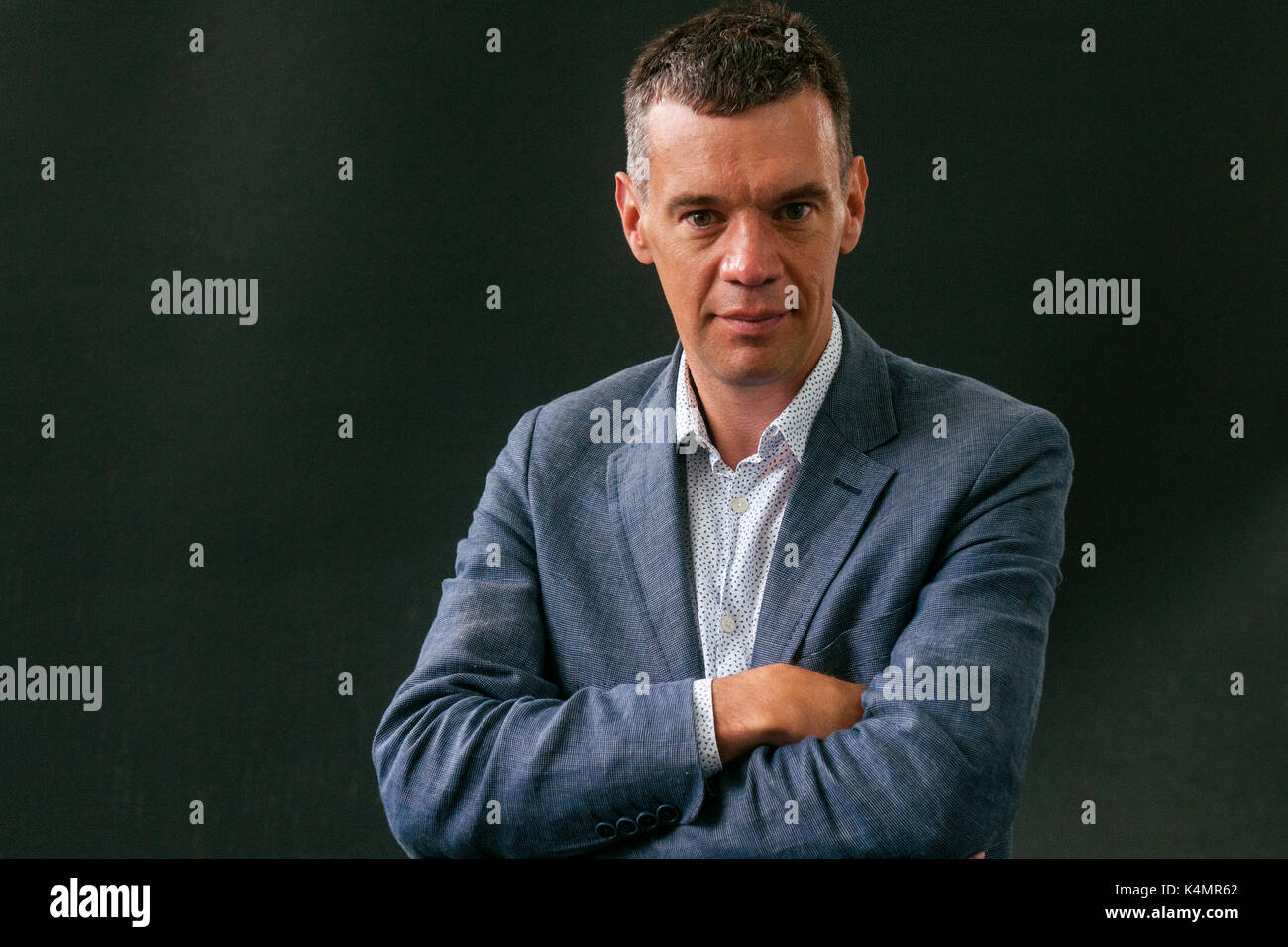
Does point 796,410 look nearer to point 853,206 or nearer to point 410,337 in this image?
point 853,206

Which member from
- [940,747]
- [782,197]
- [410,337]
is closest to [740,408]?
[782,197]

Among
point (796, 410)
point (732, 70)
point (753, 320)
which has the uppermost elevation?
point (732, 70)

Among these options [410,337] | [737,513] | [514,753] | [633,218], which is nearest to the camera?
[514,753]

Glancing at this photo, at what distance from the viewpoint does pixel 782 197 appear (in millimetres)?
2010

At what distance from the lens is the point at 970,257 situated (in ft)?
9.09

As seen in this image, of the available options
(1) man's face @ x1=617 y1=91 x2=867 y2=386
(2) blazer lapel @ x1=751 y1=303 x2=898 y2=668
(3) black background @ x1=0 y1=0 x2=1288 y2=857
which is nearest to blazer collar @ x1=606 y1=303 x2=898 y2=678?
(2) blazer lapel @ x1=751 y1=303 x2=898 y2=668

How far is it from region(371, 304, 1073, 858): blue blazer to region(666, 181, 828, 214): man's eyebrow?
0.87ft

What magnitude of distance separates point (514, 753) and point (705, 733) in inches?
11.6

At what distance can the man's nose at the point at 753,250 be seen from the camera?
2016 mm

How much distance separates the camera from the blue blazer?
1782mm

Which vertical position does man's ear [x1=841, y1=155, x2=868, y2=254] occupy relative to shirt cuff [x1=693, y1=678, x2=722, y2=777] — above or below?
above

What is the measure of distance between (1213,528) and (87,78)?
275 centimetres

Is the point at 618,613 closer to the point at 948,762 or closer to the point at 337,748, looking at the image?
the point at 948,762

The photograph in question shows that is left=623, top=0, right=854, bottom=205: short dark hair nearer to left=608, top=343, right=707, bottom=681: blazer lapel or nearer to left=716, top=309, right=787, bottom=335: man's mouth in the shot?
left=716, top=309, right=787, bottom=335: man's mouth
